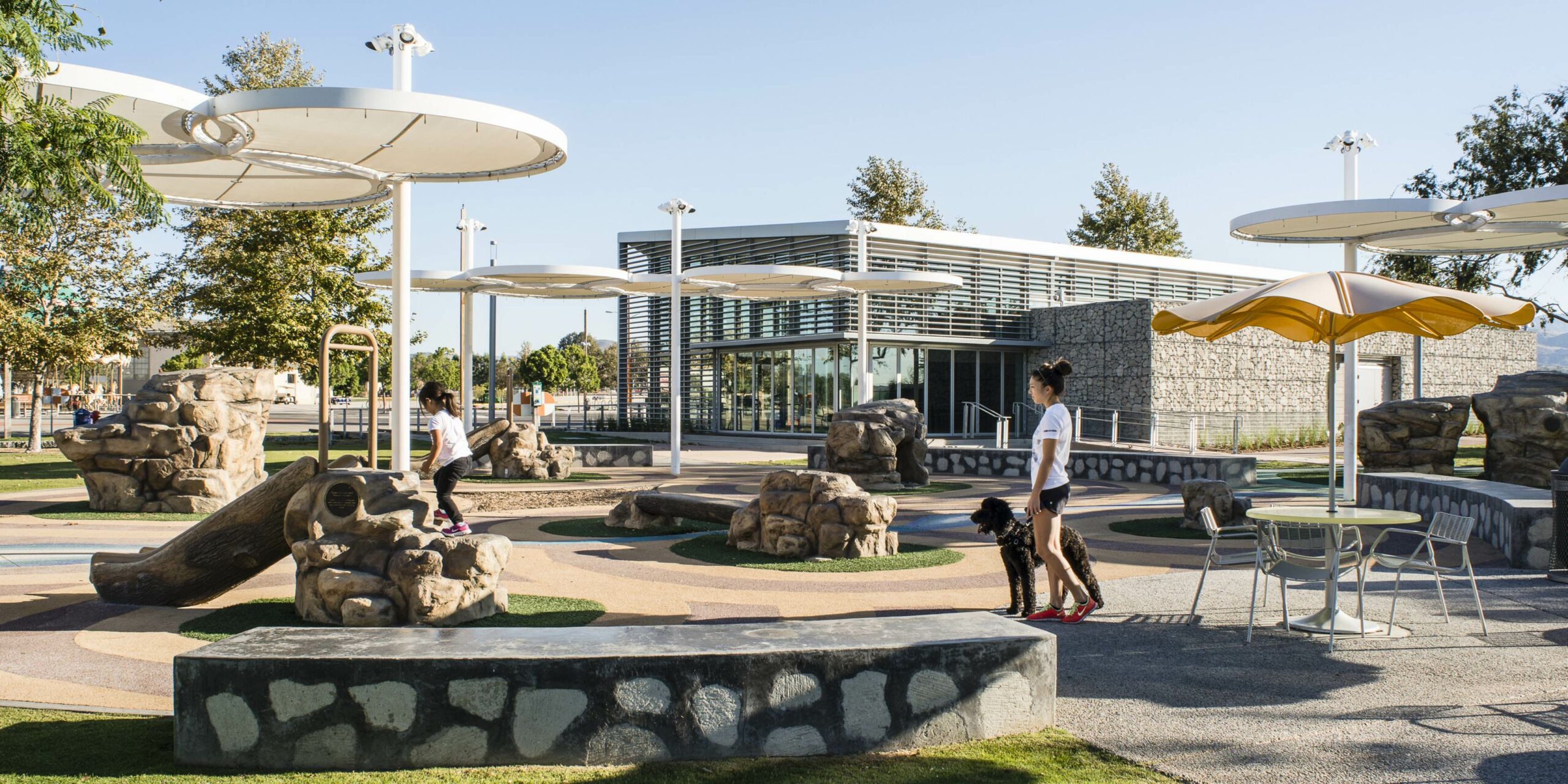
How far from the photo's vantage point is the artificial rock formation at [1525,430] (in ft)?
51.1

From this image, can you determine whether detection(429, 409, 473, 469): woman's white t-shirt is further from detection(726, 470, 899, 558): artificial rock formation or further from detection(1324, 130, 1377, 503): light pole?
detection(1324, 130, 1377, 503): light pole

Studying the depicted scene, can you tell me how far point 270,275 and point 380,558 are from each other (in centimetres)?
2162

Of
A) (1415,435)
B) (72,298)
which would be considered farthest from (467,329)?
(1415,435)

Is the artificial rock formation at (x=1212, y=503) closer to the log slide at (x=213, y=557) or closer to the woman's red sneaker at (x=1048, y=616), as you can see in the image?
the woman's red sneaker at (x=1048, y=616)

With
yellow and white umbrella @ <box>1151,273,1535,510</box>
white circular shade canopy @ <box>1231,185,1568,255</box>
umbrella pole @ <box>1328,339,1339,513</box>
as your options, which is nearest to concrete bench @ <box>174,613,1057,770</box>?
yellow and white umbrella @ <box>1151,273,1535,510</box>

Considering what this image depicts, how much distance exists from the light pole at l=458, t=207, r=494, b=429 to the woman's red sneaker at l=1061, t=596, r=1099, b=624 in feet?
56.9

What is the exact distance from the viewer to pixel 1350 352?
50.1ft

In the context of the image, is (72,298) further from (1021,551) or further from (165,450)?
(1021,551)

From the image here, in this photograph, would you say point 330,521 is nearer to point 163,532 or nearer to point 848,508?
point 848,508

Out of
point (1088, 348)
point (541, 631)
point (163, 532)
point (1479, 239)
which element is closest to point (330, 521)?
point (541, 631)

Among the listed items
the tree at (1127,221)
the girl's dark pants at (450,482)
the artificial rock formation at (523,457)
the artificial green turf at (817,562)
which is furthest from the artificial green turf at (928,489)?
the tree at (1127,221)

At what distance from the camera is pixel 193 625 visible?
7.09 metres

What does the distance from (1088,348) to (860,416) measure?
→ 16.4 meters

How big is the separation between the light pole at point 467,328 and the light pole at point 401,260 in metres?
10.3
